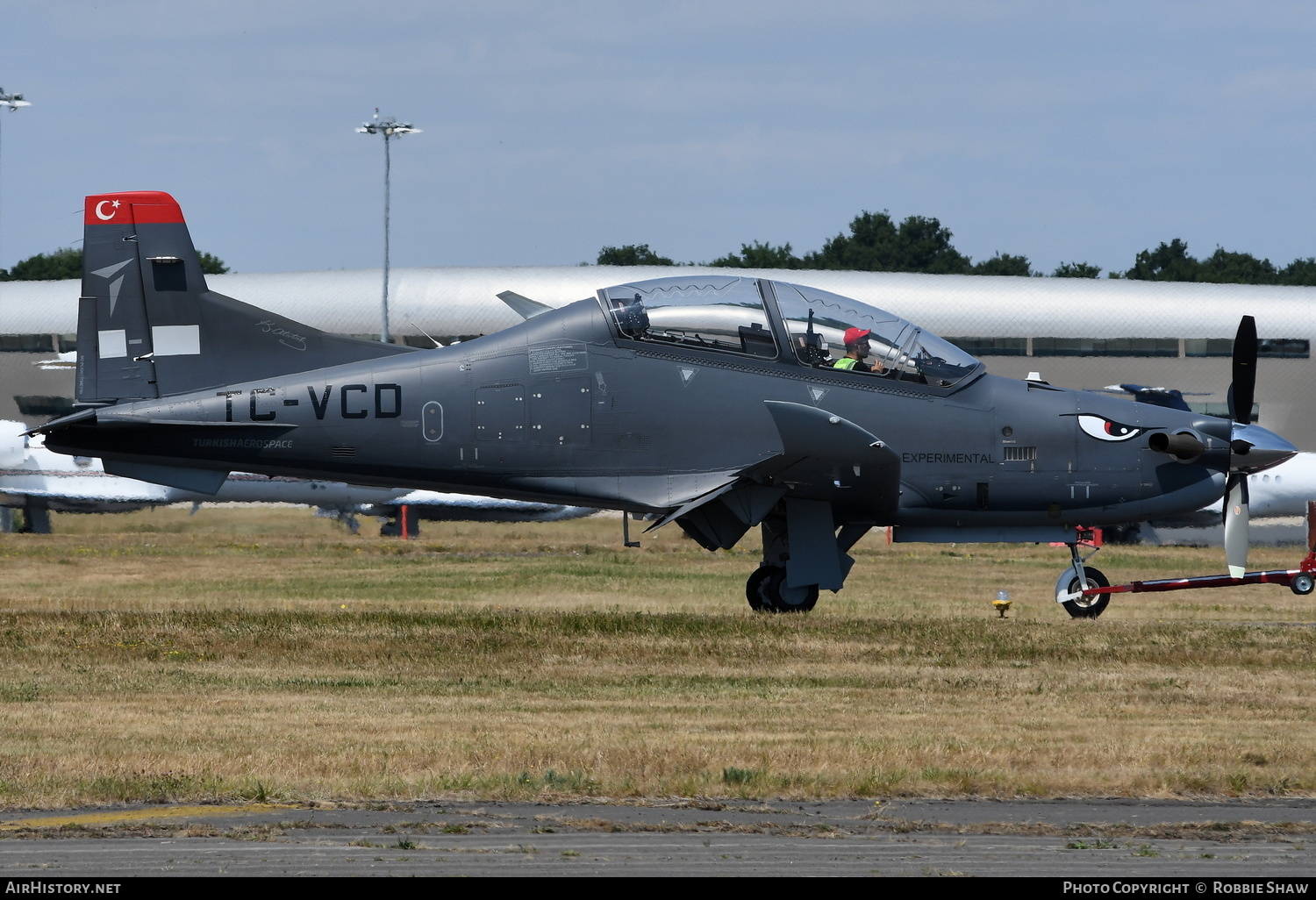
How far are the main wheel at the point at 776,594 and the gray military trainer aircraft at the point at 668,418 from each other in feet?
0.07

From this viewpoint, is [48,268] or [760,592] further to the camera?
[48,268]

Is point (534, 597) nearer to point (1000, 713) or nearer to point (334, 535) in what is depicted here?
point (1000, 713)

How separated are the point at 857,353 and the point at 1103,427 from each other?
3.00m

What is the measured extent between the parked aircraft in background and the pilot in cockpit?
32.8 m

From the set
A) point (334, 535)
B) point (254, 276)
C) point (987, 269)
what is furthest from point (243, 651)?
point (987, 269)

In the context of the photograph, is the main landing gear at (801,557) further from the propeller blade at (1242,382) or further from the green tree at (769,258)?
the green tree at (769,258)

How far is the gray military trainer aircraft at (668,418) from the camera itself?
15891 millimetres

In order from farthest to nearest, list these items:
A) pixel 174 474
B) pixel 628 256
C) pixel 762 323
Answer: pixel 628 256 → pixel 174 474 → pixel 762 323

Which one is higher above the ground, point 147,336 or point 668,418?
point 147,336

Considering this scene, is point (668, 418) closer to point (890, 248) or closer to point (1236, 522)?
point (1236, 522)

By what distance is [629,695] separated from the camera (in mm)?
11688

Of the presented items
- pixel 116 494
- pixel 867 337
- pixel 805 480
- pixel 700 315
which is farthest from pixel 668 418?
pixel 116 494

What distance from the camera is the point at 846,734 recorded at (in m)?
9.75

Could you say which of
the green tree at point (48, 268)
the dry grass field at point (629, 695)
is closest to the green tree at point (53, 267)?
the green tree at point (48, 268)
